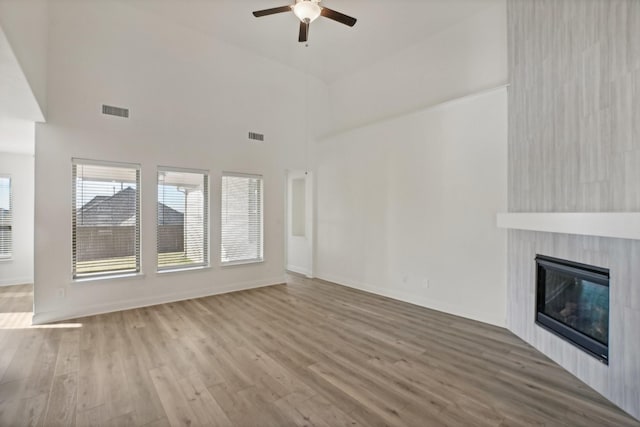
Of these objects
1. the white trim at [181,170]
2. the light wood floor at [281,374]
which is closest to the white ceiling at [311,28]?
the white trim at [181,170]

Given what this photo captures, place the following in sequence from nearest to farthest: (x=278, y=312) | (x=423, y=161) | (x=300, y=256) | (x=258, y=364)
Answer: (x=258, y=364)
(x=278, y=312)
(x=423, y=161)
(x=300, y=256)

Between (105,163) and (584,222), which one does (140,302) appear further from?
(584,222)

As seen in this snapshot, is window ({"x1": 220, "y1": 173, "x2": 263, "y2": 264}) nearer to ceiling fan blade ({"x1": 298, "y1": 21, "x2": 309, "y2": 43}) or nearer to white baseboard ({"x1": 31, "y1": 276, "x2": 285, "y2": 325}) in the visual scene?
white baseboard ({"x1": 31, "y1": 276, "x2": 285, "y2": 325})

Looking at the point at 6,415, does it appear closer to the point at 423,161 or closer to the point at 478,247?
the point at 478,247

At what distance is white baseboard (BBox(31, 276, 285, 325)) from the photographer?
397 centimetres

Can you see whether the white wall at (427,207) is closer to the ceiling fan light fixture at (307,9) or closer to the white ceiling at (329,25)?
the white ceiling at (329,25)

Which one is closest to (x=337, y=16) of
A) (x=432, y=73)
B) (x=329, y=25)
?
(x=329, y=25)

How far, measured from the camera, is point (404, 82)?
17.9ft

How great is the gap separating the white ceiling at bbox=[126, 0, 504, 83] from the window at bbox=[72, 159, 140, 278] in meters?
Result: 2.63

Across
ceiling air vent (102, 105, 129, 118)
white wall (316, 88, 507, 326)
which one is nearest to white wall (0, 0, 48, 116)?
ceiling air vent (102, 105, 129, 118)

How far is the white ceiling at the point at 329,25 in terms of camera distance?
438cm

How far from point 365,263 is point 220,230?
2855 mm

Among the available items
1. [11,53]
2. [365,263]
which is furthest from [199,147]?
[365,263]

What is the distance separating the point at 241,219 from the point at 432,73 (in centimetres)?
439
